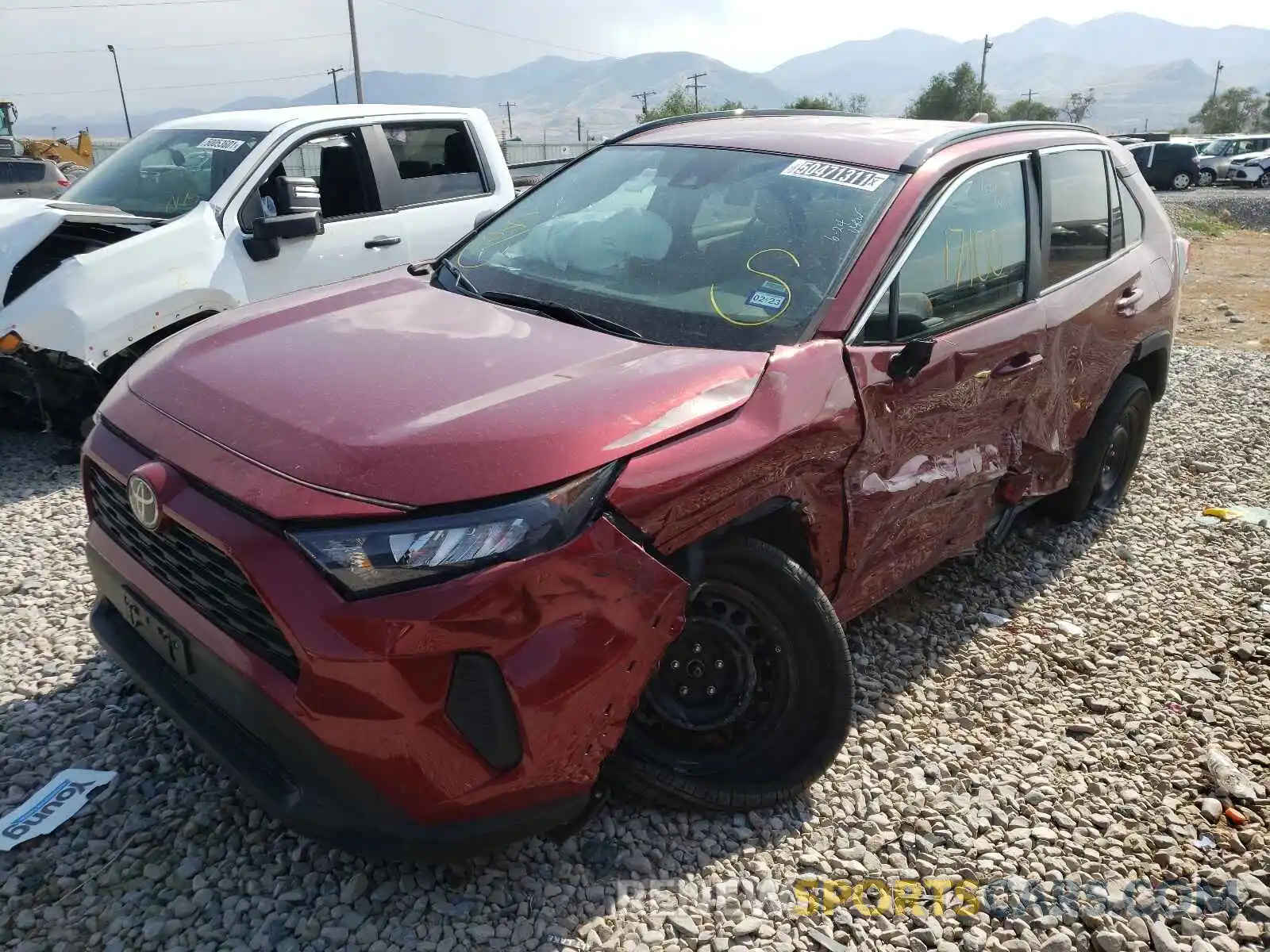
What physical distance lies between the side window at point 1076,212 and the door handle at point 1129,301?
0.64 feet

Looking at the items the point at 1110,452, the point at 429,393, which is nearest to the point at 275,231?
the point at 429,393

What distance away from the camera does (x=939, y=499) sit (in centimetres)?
321

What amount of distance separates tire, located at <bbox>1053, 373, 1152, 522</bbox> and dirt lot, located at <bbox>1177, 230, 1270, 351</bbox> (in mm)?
3476

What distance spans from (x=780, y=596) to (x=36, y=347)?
13.7 feet

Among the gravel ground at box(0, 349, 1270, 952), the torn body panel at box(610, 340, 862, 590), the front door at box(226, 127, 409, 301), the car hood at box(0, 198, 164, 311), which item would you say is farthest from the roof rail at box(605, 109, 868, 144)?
the car hood at box(0, 198, 164, 311)

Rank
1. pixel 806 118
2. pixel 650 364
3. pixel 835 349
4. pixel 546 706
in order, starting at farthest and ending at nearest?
pixel 806 118 < pixel 835 349 < pixel 650 364 < pixel 546 706

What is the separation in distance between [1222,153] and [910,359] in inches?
1649

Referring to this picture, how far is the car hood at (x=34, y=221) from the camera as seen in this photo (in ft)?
16.2

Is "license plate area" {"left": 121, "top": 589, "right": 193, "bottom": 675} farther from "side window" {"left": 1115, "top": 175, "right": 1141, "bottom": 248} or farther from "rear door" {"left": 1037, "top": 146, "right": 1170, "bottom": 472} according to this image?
"side window" {"left": 1115, "top": 175, "right": 1141, "bottom": 248}

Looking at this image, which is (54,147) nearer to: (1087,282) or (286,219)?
(286,219)

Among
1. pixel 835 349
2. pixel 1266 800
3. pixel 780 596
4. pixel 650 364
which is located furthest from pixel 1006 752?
pixel 650 364

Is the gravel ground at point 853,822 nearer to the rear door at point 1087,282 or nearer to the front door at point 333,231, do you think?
the rear door at point 1087,282

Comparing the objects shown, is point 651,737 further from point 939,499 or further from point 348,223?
point 348,223

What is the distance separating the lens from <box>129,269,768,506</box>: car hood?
81.2 inches
